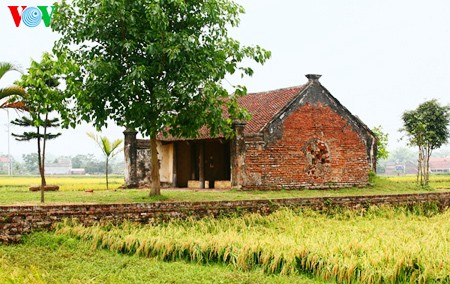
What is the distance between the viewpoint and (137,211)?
43.7ft

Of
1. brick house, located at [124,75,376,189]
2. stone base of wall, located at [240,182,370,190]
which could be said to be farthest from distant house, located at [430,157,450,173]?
stone base of wall, located at [240,182,370,190]

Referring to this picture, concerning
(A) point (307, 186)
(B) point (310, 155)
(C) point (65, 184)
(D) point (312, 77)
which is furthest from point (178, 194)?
(C) point (65, 184)

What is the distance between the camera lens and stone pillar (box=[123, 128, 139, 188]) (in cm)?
2362

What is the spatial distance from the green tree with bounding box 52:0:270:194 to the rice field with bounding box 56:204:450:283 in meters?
3.75

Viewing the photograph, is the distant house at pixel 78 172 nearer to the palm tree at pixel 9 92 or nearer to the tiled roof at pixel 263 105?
the tiled roof at pixel 263 105

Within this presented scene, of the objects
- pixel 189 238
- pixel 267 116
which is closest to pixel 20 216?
pixel 189 238

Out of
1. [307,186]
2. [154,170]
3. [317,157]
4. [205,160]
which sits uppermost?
[317,157]

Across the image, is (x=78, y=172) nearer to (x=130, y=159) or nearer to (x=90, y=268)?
(x=130, y=159)

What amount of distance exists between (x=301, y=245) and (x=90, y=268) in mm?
3605

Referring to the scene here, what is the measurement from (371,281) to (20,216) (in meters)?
7.20

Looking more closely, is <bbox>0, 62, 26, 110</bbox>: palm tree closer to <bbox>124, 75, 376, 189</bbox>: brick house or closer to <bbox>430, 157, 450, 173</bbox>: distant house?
<bbox>124, 75, 376, 189</bbox>: brick house

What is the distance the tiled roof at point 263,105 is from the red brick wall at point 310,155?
60 centimetres

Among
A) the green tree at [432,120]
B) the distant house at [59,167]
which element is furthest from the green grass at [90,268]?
the distant house at [59,167]

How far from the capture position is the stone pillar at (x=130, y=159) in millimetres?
23625
